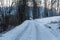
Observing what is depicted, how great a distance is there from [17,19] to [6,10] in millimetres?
1041

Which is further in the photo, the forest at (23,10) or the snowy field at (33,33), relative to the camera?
the forest at (23,10)

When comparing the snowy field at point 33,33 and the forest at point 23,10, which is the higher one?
the forest at point 23,10

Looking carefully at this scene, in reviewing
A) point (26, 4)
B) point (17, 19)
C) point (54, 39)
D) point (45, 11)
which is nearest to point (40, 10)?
point (45, 11)

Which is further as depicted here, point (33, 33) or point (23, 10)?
point (23, 10)

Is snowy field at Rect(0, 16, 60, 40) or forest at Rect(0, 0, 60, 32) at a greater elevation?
forest at Rect(0, 0, 60, 32)

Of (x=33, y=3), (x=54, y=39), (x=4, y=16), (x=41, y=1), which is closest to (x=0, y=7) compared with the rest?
(x=4, y=16)

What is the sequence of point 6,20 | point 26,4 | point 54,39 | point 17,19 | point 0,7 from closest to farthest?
1. point 54,39
2. point 6,20
3. point 17,19
4. point 0,7
5. point 26,4

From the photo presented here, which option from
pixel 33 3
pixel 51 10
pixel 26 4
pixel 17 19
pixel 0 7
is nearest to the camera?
pixel 17 19

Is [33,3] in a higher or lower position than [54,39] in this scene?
higher

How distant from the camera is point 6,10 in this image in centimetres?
1110

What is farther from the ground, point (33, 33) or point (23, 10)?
point (23, 10)

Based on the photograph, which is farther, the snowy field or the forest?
the forest

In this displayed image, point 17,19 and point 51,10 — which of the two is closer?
point 17,19

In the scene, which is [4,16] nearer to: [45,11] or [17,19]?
[17,19]
